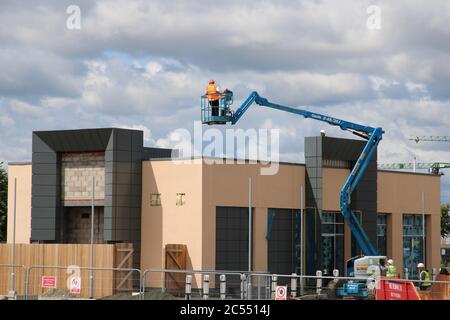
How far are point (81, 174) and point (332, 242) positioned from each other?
603 inches

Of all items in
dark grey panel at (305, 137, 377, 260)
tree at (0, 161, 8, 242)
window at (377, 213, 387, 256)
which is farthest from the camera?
tree at (0, 161, 8, 242)

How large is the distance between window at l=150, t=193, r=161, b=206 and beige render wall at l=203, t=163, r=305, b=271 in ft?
9.73

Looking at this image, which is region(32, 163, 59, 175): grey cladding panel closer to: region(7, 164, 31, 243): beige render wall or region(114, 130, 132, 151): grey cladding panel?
region(7, 164, 31, 243): beige render wall

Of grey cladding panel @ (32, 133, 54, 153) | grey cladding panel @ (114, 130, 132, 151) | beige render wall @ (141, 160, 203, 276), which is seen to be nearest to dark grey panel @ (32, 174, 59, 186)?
grey cladding panel @ (32, 133, 54, 153)

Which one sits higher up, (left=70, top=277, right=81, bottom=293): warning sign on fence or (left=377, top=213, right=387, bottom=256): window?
(left=377, top=213, right=387, bottom=256): window

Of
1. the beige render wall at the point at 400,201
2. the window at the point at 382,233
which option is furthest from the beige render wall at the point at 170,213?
the window at the point at 382,233

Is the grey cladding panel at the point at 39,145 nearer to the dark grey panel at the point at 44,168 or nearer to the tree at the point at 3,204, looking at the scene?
the dark grey panel at the point at 44,168

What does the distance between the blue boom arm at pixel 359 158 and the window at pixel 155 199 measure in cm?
729

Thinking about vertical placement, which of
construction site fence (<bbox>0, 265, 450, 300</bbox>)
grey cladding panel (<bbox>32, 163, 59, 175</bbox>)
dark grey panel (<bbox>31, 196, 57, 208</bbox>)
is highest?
grey cladding panel (<bbox>32, 163, 59, 175</bbox>)

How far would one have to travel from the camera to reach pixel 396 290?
24.2 metres

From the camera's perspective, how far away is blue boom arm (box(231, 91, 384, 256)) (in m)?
52.4

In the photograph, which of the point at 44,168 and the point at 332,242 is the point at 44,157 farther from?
the point at 332,242

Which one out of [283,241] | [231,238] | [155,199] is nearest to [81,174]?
[155,199]

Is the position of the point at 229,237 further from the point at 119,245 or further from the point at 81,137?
the point at 81,137
